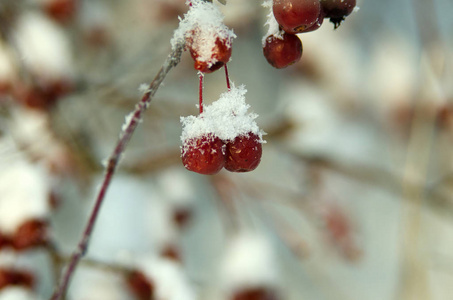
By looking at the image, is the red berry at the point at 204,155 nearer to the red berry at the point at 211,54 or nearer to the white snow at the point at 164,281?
the red berry at the point at 211,54

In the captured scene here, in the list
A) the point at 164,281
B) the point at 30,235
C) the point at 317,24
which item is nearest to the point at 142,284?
the point at 164,281

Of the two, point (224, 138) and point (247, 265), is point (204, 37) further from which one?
point (247, 265)

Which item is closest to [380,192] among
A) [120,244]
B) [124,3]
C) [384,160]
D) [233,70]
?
[384,160]

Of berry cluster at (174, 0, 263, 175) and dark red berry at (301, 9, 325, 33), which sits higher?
dark red berry at (301, 9, 325, 33)

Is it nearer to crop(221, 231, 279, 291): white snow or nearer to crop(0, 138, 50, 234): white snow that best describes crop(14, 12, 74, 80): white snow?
crop(0, 138, 50, 234): white snow

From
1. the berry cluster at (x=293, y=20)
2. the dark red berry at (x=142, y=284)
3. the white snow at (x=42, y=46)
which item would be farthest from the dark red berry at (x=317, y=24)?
the white snow at (x=42, y=46)

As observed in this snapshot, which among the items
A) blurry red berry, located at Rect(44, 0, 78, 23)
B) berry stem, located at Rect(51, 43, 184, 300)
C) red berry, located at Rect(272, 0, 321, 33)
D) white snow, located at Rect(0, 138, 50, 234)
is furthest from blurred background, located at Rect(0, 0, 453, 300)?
red berry, located at Rect(272, 0, 321, 33)

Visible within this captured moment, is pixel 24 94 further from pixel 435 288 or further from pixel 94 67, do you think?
pixel 435 288
